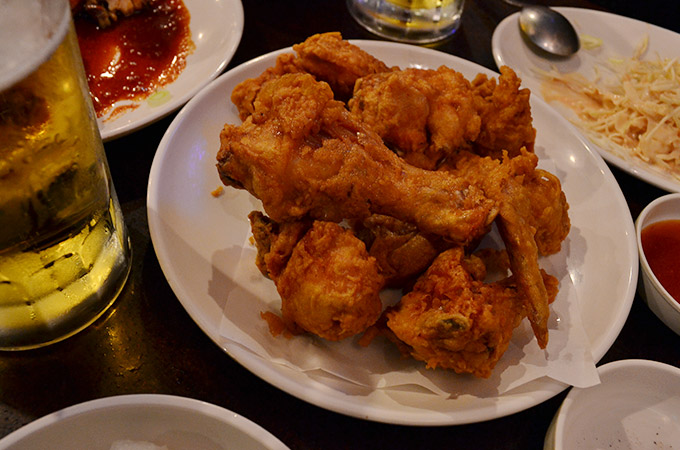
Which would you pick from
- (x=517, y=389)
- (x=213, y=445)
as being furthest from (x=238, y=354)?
(x=517, y=389)

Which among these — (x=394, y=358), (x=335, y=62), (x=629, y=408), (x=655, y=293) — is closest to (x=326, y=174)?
(x=394, y=358)

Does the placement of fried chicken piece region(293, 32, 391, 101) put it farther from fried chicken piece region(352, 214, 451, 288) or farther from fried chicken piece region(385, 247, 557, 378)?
fried chicken piece region(385, 247, 557, 378)

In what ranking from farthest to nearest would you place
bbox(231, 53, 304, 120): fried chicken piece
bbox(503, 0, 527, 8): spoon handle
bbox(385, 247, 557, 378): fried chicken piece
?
bbox(503, 0, 527, 8): spoon handle, bbox(231, 53, 304, 120): fried chicken piece, bbox(385, 247, 557, 378): fried chicken piece

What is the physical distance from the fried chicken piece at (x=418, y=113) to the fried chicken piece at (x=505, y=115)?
0.08 m

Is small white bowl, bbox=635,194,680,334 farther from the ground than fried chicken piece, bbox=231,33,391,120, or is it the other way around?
fried chicken piece, bbox=231,33,391,120

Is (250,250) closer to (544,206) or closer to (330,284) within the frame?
(330,284)

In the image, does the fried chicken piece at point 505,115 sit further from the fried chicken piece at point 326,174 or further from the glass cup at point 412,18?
the glass cup at point 412,18

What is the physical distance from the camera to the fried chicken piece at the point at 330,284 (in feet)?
5.51

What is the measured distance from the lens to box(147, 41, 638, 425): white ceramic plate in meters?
1.67

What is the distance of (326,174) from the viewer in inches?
72.2

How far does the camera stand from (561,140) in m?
2.67

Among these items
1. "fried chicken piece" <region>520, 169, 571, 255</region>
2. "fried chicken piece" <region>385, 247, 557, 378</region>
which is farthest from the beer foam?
"fried chicken piece" <region>520, 169, 571, 255</region>

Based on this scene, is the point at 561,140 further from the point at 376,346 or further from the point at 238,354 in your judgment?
the point at 238,354

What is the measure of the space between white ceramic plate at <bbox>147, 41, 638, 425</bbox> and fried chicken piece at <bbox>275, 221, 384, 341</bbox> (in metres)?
0.18
